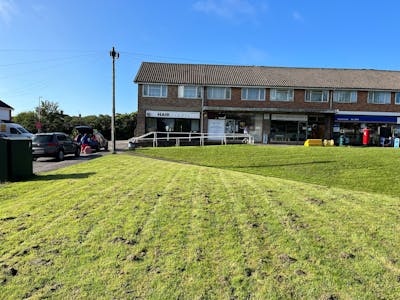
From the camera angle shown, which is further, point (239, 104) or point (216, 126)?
point (239, 104)

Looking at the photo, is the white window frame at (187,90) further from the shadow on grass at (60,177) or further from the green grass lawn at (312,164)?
the shadow on grass at (60,177)

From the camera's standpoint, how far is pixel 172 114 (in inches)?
1262

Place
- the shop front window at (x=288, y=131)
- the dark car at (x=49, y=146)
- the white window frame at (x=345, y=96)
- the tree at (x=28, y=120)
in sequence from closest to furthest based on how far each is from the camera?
the dark car at (x=49, y=146) → the shop front window at (x=288, y=131) → the white window frame at (x=345, y=96) → the tree at (x=28, y=120)

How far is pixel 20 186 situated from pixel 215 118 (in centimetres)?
2565

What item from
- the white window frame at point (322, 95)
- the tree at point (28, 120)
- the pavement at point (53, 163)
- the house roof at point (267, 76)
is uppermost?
the house roof at point (267, 76)

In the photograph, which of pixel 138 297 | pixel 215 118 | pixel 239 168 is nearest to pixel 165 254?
pixel 138 297

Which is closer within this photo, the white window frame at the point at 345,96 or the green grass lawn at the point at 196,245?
the green grass lawn at the point at 196,245

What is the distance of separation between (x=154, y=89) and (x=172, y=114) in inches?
130

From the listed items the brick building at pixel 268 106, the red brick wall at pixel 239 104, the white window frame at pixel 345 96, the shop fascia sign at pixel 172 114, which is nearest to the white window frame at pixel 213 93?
the brick building at pixel 268 106

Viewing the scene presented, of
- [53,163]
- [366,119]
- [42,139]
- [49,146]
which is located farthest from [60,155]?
[366,119]

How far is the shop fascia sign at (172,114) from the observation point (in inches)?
1256

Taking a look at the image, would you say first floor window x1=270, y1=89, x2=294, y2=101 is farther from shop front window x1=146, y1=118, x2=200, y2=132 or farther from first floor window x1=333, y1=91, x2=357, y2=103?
shop front window x1=146, y1=118, x2=200, y2=132

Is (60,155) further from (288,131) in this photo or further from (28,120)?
(28,120)

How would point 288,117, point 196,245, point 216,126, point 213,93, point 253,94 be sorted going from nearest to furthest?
point 196,245 → point 216,126 → point 288,117 → point 213,93 → point 253,94
